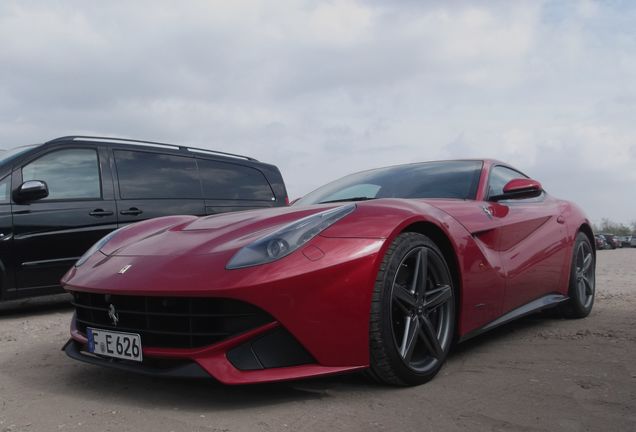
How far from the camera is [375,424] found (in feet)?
7.10

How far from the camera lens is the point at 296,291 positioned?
231cm

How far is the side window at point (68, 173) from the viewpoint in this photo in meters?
5.25

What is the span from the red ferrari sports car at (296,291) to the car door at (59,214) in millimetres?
2240

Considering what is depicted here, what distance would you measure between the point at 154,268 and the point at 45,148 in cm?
340

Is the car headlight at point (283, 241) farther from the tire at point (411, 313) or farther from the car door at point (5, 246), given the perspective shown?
the car door at point (5, 246)

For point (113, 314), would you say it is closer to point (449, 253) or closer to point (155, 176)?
point (449, 253)

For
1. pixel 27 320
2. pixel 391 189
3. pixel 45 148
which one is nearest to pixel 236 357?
pixel 391 189

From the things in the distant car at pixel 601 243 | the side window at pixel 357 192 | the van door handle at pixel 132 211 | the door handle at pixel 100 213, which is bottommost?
the distant car at pixel 601 243

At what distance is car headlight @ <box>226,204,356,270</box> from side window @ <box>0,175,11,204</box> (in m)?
3.47

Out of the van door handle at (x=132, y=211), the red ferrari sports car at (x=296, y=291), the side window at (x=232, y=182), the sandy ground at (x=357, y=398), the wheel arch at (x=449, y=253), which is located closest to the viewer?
the sandy ground at (x=357, y=398)

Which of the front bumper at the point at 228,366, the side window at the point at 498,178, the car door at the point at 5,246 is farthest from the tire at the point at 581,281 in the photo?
the car door at the point at 5,246

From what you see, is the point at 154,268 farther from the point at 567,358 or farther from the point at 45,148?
the point at 45,148

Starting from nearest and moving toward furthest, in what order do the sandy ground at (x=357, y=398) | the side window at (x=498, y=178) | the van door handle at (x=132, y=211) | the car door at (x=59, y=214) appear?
the sandy ground at (x=357, y=398) < the side window at (x=498, y=178) < the car door at (x=59, y=214) < the van door handle at (x=132, y=211)

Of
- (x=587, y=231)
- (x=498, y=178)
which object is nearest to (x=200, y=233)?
(x=498, y=178)
